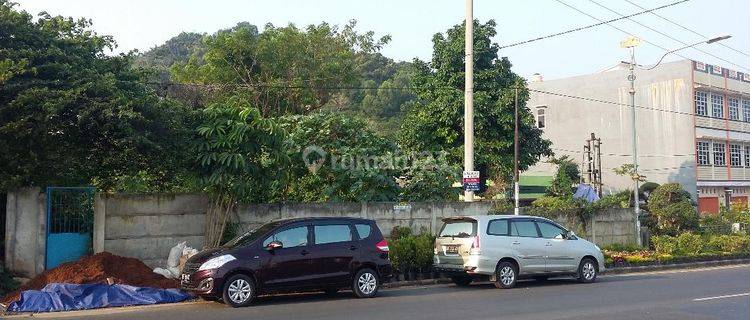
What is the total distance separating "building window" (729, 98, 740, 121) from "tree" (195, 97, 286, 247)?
4047 cm

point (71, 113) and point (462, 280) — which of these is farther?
point (462, 280)

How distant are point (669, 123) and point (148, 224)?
3803 centimetres

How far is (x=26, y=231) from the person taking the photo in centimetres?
1391

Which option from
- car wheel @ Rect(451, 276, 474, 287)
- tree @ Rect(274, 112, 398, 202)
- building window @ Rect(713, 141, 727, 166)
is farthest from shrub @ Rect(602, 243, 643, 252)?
building window @ Rect(713, 141, 727, 166)

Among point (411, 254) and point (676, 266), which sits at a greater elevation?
point (411, 254)

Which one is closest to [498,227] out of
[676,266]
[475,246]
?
[475,246]

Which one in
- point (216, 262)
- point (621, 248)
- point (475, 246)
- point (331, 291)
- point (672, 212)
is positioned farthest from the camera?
point (672, 212)

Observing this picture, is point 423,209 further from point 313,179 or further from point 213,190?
point 213,190

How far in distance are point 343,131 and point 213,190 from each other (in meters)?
6.37

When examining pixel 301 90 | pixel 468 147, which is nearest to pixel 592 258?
pixel 468 147

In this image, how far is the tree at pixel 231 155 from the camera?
1473 cm

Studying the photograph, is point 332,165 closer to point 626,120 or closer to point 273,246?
point 273,246

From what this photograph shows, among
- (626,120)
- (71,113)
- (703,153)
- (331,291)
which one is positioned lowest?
(331,291)

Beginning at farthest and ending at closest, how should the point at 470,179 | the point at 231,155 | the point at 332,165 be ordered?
the point at 332,165
the point at 470,179
the point at 231,155
